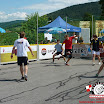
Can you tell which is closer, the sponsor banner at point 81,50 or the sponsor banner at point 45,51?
the sponsor banner at point 45,51

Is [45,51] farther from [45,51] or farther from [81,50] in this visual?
[81,50]

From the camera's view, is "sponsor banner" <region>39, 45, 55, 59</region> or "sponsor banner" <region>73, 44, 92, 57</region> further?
"sponsor banner" <region>73, 44, 92, 57</region>

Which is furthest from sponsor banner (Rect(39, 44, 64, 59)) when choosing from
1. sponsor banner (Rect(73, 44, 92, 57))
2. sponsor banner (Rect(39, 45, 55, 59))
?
sponsor banner (Rect(73, 44, 92, 57))

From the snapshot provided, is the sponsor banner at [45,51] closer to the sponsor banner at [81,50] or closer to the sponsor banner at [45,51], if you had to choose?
the sponsor banner at [45,51]

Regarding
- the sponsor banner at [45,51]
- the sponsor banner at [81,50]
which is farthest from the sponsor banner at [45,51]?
the sponsor banner at [81,50]

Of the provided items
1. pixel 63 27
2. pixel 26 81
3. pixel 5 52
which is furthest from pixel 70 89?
pixel 63 27

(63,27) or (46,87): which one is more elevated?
(63,27)

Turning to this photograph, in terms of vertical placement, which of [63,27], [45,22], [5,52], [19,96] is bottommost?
[19,96]

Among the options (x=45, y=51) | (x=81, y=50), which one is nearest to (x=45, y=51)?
(x=45, y=51)

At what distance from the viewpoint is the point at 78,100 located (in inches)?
212

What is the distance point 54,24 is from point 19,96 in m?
15.8

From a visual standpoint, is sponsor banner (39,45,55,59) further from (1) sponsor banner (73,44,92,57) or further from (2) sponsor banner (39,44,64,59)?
(1) sponsor banner (73,44,92,57)

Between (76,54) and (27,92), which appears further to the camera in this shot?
(76,54)

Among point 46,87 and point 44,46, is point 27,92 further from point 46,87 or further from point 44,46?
point 44,46
